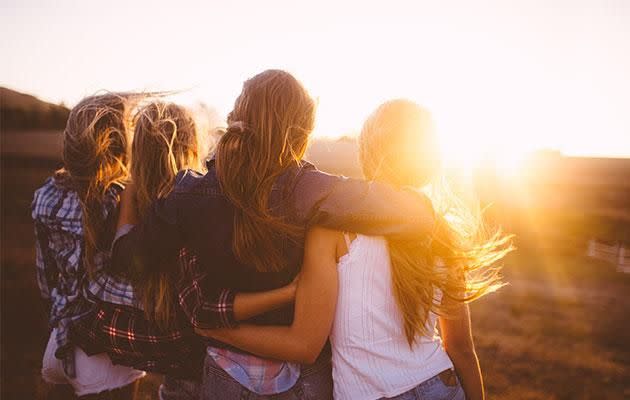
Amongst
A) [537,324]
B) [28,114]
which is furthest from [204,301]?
[28,114]

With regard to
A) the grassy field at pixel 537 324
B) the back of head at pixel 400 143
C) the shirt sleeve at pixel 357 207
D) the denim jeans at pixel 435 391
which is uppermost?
the back of head at pixel 400 143

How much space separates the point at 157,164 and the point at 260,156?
532 mm

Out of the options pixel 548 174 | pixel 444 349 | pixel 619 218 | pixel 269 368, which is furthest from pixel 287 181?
pixel 548 174

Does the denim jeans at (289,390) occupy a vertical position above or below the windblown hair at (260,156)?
below

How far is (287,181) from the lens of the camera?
1.13 m

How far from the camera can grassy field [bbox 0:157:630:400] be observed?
3086 mm

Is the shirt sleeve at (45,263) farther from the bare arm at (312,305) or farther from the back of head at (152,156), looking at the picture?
the bare arm at (312,305)

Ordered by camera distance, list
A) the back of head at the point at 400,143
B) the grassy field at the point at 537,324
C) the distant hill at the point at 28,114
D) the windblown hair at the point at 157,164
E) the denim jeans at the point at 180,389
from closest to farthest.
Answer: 1. the back of head at the point at 400,143
2. the windblown hair at the point at 157,164
3. the denim jeans at the point at 180,389
4. the grassy field at the point at 537,324
5. the distant hill at the point at 28,114

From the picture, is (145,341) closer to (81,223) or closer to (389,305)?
(81,223)

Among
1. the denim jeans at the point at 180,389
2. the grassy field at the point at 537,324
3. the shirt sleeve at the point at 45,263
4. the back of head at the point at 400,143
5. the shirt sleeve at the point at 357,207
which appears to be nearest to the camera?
the shirt sleeve at the point at 357,207

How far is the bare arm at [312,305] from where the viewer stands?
42.8 inches

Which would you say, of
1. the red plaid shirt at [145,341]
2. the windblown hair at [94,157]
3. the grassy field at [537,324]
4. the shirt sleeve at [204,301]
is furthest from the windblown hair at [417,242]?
the grassy field at [537,324]

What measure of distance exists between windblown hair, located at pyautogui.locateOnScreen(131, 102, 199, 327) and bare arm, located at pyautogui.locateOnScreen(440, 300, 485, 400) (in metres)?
0.85

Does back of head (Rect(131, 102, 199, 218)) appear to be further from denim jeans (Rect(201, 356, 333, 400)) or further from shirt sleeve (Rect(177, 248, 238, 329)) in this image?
denim jeans (Rect(201, 356, 333, 400))
